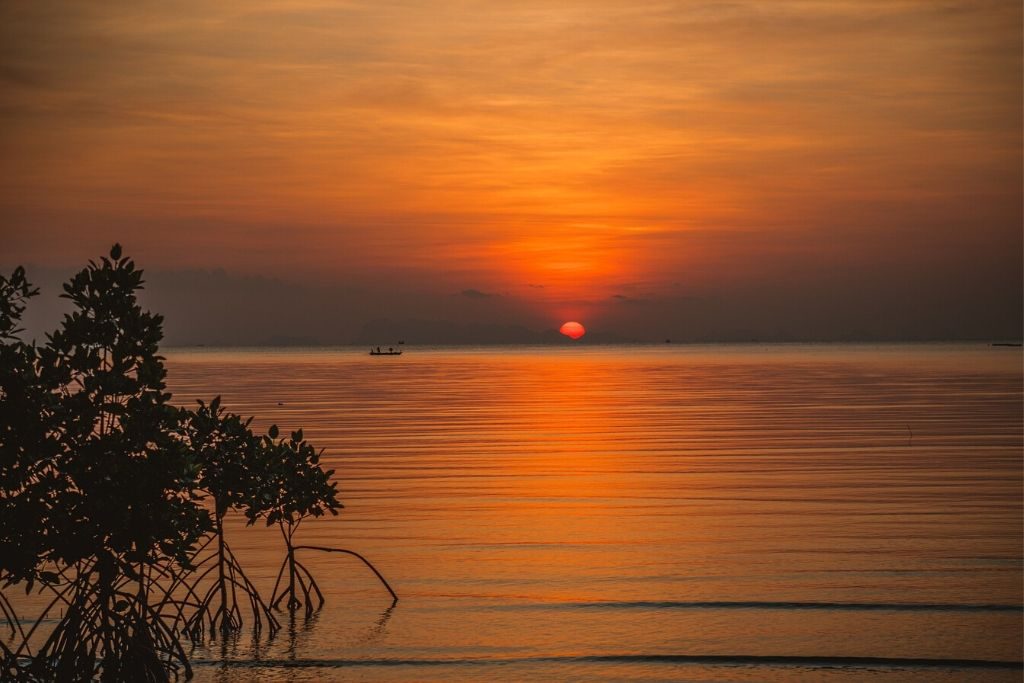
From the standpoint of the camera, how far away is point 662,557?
21.9 metres

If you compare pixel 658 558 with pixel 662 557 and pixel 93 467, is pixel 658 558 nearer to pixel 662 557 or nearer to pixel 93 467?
pixel 662 557

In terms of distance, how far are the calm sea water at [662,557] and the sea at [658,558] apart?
0.21 ft

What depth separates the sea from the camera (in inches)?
601

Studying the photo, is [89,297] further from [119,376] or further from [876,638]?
[876,638]

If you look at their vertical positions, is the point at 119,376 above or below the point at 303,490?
above

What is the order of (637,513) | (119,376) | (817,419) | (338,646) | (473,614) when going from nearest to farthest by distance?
(119,376), (338,646), (473,614), (637,513), (817,419)

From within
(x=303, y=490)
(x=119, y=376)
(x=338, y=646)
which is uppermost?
(x=119, y=376)

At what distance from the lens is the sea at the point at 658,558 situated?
601 inches

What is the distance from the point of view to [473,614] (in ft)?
57.6

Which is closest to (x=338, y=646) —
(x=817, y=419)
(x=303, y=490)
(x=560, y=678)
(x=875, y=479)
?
(x=303, y=490)

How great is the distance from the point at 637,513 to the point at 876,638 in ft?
38.4

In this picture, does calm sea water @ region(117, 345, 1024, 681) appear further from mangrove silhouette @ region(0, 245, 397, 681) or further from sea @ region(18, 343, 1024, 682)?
mangrove silhouette @ region(0, 245, 397, 681)

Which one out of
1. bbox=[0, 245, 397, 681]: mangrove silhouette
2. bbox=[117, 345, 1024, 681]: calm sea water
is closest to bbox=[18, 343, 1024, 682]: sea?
bbox=[117, 345, 1024, 681]: calm sea water

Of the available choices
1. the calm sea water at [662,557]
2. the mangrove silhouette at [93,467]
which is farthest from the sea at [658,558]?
the mangrove silhouette at [93,467]
